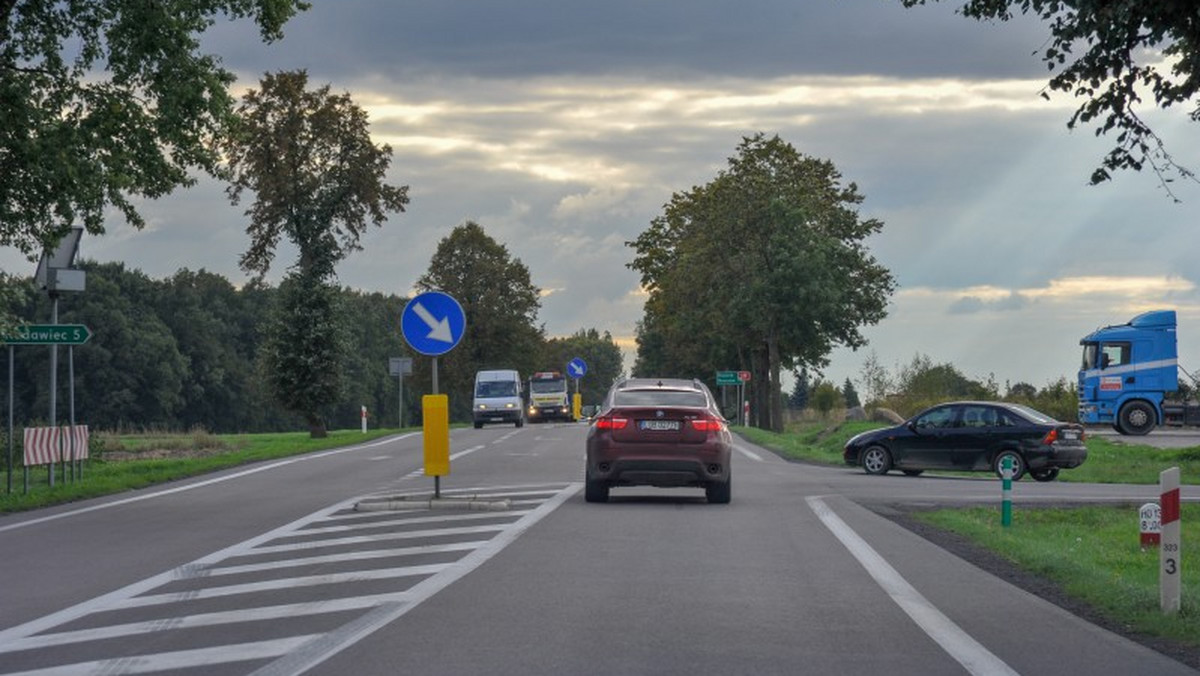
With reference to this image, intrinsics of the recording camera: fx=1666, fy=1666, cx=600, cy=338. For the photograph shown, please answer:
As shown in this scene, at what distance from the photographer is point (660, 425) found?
21.1m

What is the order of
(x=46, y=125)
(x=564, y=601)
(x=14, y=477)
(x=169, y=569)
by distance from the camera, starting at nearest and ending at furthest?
(x=564, y=601), (x=169, y=569), (x=46, y=125), (x=14, y=477)

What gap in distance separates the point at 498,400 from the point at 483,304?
40.2 m

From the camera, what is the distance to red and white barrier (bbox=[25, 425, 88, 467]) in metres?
25.7

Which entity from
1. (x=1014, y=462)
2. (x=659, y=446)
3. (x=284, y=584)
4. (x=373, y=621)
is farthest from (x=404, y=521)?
(x=1014, y=462)

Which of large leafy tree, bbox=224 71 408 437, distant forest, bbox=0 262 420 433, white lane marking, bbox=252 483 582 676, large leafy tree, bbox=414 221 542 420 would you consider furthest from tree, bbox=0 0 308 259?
large leafy tree, bbox=414 221 542 420

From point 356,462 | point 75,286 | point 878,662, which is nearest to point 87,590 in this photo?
point 878,662

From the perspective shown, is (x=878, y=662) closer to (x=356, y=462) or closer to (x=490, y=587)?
(x=490, y=587)

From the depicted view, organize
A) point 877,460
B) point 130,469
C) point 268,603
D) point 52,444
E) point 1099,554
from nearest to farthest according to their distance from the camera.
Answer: point 268,603, point 1099,554, point 52,444, point 130,469, point 877,460

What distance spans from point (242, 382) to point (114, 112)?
325 ft

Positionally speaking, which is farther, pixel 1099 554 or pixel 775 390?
pixel 775 390

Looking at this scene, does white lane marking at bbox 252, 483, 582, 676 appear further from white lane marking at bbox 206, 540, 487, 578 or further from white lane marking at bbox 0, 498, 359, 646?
white lane marking at bbox 0, 498, 359, 646

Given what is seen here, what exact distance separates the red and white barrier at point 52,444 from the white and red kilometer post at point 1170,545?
60.3ft

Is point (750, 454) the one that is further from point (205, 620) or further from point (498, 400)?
point (205, 620)

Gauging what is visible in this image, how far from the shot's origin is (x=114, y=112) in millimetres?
→ 24516
